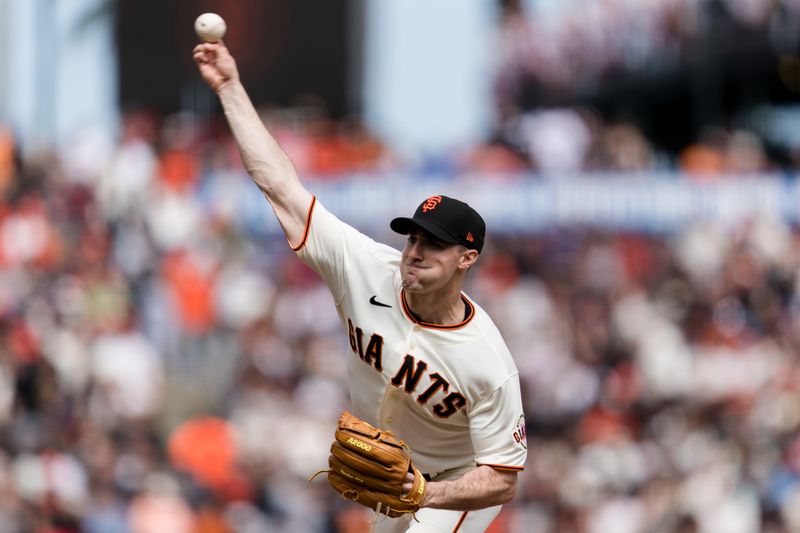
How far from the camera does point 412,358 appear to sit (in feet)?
16.2

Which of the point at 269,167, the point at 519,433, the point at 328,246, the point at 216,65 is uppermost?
the point at 216,65

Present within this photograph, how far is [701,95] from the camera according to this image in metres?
14.6

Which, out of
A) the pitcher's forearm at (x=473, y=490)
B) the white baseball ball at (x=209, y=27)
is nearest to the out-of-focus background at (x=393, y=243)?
the pitcher's forearm at (x=473, y=490)

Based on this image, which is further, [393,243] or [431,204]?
[393,243]

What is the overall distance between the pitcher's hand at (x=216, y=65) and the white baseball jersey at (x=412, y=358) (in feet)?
1.91

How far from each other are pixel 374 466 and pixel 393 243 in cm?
881

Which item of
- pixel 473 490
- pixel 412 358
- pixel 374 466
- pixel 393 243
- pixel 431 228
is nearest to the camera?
pixel 374 466

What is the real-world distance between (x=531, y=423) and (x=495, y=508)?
6.10 m

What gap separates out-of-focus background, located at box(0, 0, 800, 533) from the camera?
1072 centimetres

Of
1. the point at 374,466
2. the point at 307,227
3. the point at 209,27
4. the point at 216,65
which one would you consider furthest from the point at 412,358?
the point at 209,27

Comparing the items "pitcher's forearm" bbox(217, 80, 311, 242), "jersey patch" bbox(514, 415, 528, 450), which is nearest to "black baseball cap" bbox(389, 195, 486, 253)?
"pitcher's forearm" bbox(217, 80, 311, 242)

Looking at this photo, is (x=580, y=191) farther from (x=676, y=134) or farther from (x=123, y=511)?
(x=123, y=511)

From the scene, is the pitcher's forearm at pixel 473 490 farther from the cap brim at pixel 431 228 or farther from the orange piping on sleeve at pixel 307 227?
the orange piping on sleeve at pixel 307 227

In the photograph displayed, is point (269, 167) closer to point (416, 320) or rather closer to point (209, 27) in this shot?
point (209, 27)
